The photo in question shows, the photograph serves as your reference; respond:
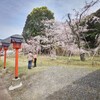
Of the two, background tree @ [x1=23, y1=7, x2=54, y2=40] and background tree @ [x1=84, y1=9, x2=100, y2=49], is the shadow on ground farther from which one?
Result: background tree @ [x1=23, y1=7, x2=54, y2=40]

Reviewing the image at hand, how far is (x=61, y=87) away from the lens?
257 inches

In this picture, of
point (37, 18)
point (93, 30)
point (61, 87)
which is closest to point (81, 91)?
point (61, 87)

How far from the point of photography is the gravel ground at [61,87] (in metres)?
5.74

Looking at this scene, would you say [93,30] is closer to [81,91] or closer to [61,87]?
[61,87]

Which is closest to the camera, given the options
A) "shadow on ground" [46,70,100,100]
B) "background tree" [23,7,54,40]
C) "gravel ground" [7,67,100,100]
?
"shadow on ground" [46,70,100,100]

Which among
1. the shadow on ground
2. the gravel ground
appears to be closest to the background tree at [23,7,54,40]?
the gravel ground

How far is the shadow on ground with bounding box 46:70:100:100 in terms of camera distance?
553 cm

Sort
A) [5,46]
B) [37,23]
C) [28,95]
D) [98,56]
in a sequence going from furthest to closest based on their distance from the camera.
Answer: [37,23], [98,56], [5,46], [28,95]

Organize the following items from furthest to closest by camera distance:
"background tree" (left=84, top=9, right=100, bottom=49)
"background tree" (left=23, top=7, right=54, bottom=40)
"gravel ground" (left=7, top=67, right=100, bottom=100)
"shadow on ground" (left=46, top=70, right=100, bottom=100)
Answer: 1. "background tree" (left=23, top=7, right=54, bottom=40)
2. "background tree" (left=84, top=9, right=100, bottom=49)
3. "gravel ground" (left=7, top=67, right=100, bottom=100)
4. "shadow on ground" (left=46, top=70, right=100, bottom=100)

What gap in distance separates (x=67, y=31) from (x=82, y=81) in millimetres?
13528


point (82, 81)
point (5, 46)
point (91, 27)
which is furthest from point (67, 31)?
point (82, 81)

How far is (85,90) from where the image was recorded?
19.4ft

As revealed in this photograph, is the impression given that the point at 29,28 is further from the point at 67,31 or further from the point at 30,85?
the point at 30,85

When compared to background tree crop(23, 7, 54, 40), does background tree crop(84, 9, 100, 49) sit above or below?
below
